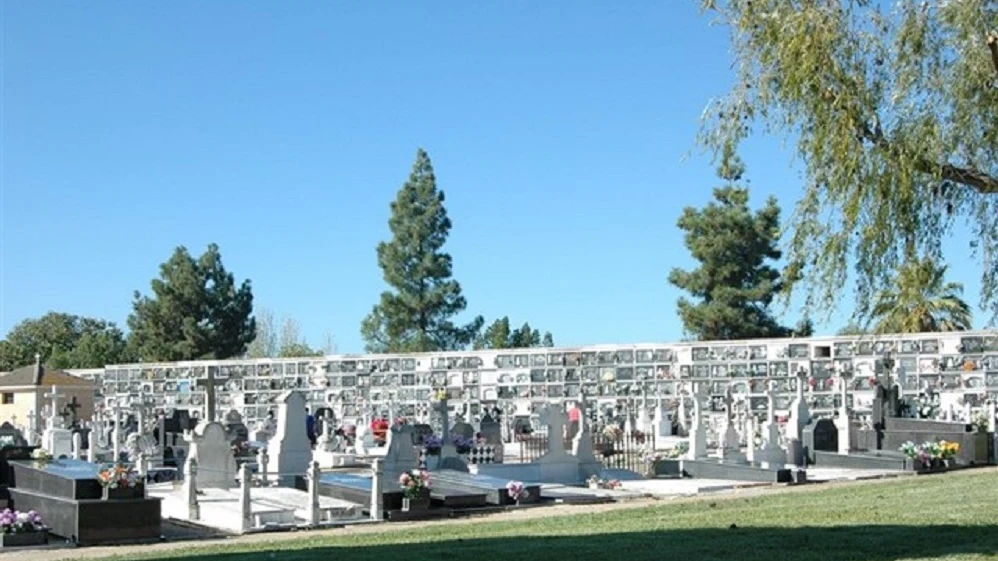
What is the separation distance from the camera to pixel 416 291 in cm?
5872

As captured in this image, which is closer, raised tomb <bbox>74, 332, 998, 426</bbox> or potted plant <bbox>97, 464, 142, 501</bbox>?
potted plant <bbox>97, 464, 142, 501</bbox>

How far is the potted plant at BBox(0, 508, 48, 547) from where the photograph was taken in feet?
50.2

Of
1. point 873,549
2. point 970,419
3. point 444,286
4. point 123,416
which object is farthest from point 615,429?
point 444,286

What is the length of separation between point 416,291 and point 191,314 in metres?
11.9

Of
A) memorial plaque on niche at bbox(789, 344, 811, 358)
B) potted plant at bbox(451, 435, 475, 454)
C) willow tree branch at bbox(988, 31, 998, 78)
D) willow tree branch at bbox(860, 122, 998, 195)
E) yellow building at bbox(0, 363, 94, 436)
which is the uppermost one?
willow tree branch at bbox(988, 31, 998, 78)

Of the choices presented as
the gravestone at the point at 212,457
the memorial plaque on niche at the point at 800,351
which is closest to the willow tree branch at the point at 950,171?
the gravestone at the point at 212,457

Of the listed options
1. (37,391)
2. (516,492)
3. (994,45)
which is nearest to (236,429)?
(516,492)

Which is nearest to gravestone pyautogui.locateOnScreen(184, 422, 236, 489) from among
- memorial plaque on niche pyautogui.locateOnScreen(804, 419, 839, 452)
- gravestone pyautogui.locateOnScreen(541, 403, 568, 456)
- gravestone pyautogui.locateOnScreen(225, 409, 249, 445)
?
gravestone pyautogui.locateOnScreen(541, 403, 568, 456)

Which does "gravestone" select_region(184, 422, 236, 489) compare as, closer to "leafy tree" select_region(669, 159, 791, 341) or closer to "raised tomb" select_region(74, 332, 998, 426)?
"raised tomb" select_region(74, 332, 998, 426)

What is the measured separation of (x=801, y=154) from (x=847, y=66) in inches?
33.8

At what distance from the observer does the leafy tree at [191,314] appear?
62.3m

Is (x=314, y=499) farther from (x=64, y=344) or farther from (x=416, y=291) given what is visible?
(x=64, y=344)

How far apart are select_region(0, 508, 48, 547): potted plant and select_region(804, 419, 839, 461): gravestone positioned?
55.9 feet

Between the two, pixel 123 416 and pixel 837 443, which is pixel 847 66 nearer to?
pixel 837 443
